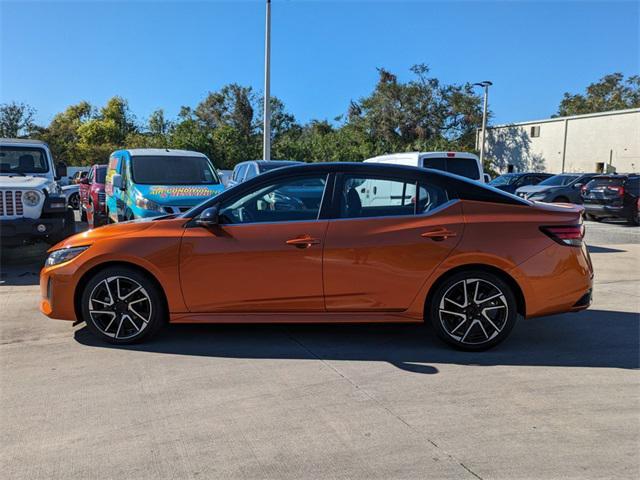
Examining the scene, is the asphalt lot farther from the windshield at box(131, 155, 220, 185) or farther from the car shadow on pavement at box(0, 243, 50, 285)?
the windshield at box(131, 155, 220, 185)

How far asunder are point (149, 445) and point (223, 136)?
3213 centimetres

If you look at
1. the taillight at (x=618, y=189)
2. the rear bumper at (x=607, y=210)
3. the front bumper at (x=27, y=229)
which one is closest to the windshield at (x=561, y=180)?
the rear bumper at (x=607, y=210)

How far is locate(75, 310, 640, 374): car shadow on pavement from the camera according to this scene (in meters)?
4.71

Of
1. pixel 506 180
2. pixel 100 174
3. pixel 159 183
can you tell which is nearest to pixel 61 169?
pixel 159 183

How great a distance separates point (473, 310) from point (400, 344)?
0.76m

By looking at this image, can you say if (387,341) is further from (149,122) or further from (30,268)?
(149,122)

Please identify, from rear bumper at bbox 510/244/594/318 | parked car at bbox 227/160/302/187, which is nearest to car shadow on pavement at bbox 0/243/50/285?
parked car at bbox 227/160/302/187

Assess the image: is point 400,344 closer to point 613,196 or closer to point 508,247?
point 508,247

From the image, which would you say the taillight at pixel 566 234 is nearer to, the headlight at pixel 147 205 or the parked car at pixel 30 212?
the headlight at pixel 147 205

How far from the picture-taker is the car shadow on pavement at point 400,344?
185 inches

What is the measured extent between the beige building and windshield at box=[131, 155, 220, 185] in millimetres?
33062

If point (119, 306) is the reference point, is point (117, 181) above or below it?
above

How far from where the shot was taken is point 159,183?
10.3 meters

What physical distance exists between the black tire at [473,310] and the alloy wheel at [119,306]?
257cm
